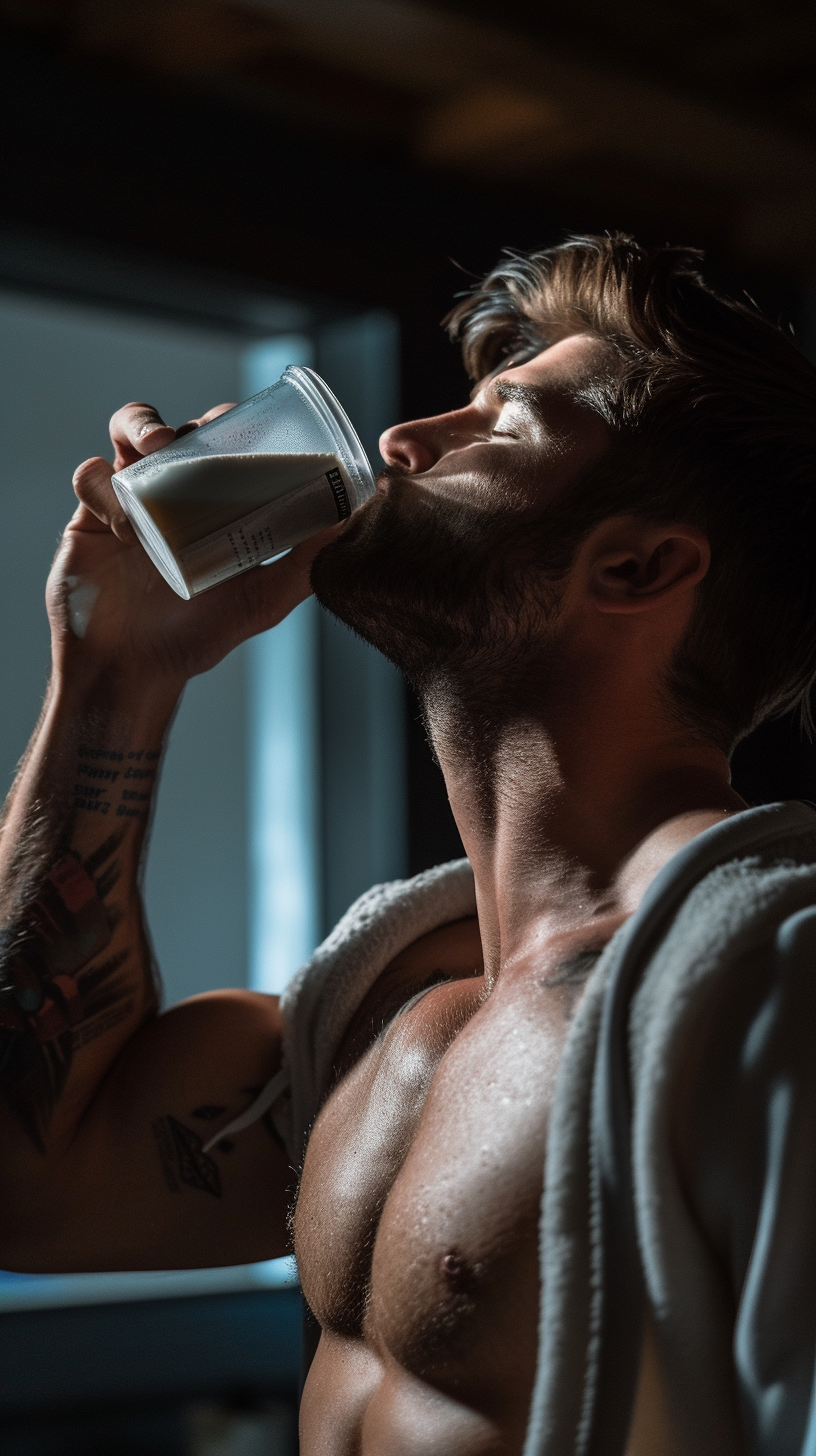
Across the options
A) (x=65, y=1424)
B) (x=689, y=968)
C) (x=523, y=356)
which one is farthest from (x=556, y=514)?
(x=65, y=1424)

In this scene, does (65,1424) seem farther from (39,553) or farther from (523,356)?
(523,356)

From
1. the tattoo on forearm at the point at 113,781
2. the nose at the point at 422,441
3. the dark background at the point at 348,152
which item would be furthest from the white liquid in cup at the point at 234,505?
the dark background at the point at 348,152

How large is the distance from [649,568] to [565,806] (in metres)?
0.20

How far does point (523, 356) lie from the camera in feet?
3.92

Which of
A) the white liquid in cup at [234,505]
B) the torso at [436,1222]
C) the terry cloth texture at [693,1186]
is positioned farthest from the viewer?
the white liquid in cup at [234,505]

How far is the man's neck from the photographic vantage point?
0.90 metres

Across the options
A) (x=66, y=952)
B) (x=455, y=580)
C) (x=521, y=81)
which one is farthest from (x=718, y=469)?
(x=521, y=81)

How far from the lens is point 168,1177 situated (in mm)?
1108

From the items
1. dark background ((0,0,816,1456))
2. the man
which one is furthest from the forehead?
dark background ((0,0,816,1456))

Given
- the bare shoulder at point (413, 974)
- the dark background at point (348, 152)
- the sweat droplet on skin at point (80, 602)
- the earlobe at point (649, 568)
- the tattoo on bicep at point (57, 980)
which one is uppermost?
the dark background at point (348, 152)

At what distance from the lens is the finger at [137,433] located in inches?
38.5

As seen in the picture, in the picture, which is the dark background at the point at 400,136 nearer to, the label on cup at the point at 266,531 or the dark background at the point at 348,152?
the dark background at the point at 348,152

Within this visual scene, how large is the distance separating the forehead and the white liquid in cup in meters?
0.24

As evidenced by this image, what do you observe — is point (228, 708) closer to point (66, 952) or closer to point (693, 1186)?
point (66, 952)
